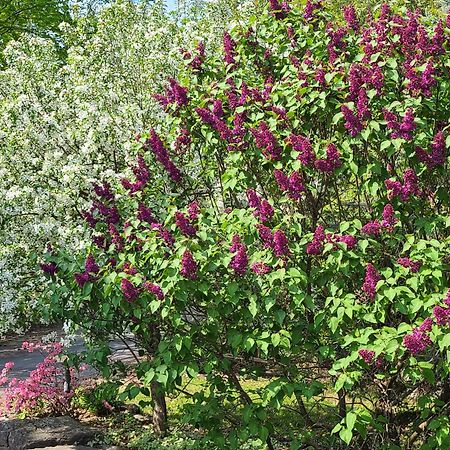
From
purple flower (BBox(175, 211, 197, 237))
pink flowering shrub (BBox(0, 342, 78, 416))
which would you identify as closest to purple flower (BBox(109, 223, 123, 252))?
purple flower (BBox(175, 211, 197, 237))

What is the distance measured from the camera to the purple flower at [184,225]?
411cm

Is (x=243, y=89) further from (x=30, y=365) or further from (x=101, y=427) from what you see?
(x=30, y=365)

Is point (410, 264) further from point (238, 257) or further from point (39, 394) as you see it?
point (39, 394)

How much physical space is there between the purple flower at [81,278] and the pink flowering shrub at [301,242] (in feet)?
0.04

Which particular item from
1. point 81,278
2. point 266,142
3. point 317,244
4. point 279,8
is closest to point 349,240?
point 317,244

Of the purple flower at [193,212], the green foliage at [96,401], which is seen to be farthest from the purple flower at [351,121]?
the green foliage at [96,401]

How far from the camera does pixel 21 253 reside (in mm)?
6250

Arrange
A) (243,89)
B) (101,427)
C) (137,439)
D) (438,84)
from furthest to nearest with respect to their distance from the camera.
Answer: (101,427) → (137,439) → (243,89) → (438,84)

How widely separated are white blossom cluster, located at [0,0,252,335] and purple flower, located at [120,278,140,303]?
53.8 inches

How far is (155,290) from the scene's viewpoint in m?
4.07

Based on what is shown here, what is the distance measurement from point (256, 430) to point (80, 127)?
11.1 feet

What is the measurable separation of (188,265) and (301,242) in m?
0.75

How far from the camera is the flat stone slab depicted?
21.6 ft

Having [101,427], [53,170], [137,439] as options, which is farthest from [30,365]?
[53,170]
